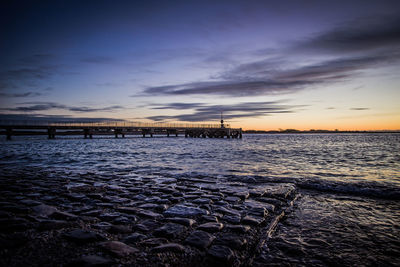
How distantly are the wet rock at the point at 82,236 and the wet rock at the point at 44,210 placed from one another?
1011mm

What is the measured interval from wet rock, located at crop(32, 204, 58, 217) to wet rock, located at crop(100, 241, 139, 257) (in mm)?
1594

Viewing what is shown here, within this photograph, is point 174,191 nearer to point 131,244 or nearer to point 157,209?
point 157,209

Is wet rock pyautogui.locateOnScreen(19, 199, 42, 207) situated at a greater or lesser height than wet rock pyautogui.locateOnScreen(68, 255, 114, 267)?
lesser

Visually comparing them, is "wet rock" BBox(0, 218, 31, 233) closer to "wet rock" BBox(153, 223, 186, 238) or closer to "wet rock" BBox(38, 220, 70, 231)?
"wet rock" BBox(38, 220, 70, 231)

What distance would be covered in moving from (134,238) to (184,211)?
4.06ft

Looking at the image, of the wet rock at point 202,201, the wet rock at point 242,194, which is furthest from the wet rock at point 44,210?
the wet rock at point 242,194

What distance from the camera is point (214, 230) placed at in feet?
9.66

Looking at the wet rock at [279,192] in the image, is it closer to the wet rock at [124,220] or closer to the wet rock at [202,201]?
the wet rock at [202,201]

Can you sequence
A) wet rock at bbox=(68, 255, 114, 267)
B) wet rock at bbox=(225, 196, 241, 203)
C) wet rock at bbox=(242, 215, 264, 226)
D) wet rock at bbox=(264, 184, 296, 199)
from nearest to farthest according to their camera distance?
1. wet rock at bbox=(68, 255, 114, 267)
2. wet rock at bbox=(242, 215, 264, 226)
3. wet rock at bbox=(225, 196, 241, 203)
4. wet rock at bbox=(264, 184, 296, 199)

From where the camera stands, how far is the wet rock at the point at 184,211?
11.8 feet

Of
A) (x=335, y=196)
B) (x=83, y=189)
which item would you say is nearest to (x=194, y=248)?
(x=83, y=189)

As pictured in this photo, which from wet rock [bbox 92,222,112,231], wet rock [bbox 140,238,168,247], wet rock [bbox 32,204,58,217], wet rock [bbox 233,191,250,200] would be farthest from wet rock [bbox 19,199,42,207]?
wet rock [bbox 233,191,250,200]

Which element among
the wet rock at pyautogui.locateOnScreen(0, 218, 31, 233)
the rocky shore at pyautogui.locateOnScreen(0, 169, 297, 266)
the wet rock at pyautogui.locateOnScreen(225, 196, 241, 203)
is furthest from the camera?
the wet rock at pyautogui.locateOnScreen(225, 196, 241, 203)

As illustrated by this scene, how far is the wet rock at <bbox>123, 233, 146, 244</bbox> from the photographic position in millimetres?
2559
